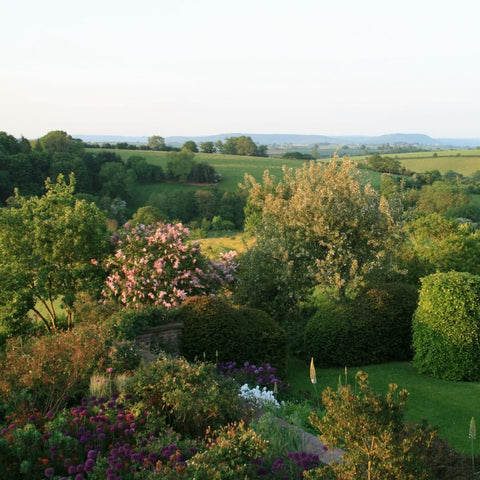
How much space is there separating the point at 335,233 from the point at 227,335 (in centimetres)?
512

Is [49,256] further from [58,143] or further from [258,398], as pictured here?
[58,143]

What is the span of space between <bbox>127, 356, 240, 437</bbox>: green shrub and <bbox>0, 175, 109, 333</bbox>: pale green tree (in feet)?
22.4

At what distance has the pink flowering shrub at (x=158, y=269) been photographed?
12.2 meters

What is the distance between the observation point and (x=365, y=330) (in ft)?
37.8

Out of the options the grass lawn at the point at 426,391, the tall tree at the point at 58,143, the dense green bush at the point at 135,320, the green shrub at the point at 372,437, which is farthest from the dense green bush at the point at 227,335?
the tall tree at the point at 58,143

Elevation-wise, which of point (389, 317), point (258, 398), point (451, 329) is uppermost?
point (258, 398)

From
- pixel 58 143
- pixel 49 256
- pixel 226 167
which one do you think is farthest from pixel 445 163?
pixel 49 256

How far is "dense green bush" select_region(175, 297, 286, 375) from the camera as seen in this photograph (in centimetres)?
1002

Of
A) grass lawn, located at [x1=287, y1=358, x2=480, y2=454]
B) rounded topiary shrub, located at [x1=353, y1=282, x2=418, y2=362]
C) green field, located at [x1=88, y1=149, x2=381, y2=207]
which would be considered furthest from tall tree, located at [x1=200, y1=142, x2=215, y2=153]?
grass lawn, located at [x1=287, y1=358, x2=480, y2=454]

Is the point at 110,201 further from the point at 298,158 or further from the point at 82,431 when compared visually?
the point at 82,431

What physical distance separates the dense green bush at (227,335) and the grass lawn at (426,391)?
0.84 metres

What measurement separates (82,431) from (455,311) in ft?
25.2

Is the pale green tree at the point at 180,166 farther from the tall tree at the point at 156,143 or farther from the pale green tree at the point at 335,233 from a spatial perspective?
the pale green tree at the point at 335,233

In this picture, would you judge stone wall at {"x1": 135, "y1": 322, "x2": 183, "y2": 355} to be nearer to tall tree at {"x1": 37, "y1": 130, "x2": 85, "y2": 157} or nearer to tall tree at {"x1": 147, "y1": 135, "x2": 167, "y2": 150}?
tall tree at {"x1": 37, "y1": 130, "x2": 85, "y2": 157}
